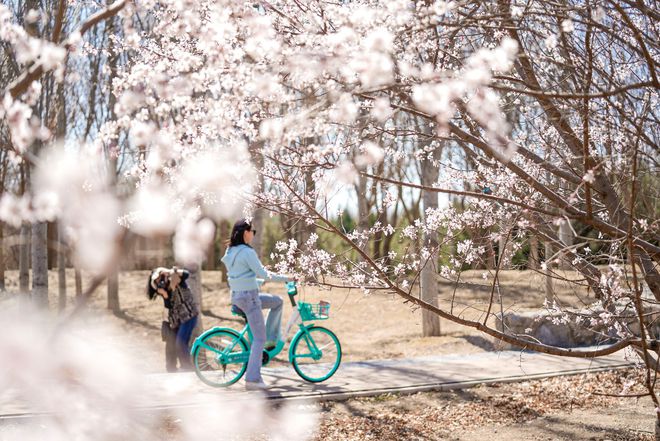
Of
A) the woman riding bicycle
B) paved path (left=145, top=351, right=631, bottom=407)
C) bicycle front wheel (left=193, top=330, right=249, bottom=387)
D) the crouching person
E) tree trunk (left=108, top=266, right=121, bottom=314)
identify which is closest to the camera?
paved path (left=145, top=351, right=631, bottom=407)

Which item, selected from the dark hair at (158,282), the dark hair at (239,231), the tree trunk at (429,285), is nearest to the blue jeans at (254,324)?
the dark hair at (239,231)

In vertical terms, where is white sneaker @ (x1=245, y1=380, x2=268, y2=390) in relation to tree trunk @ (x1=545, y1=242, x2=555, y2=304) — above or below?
below

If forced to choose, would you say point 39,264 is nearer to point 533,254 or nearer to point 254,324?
point 254,324

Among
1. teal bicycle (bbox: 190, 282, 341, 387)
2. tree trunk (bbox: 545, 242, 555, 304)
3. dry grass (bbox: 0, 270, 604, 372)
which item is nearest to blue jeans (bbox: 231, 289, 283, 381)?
teal bicycle (bbox: 190, 282, 341, 387)

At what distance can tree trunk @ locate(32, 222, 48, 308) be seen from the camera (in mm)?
10852

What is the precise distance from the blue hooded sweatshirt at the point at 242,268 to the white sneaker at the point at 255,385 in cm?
91

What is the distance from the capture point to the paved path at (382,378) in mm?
6535

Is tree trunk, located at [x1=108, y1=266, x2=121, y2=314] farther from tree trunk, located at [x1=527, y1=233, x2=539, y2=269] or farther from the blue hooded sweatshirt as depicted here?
tree trunk, located at [x1=527, y1=233, x2=539, y2=269]

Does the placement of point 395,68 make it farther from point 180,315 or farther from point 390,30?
point 180,315

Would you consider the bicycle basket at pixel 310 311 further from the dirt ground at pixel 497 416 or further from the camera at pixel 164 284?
the camera at pixel 164 284

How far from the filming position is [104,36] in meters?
13.0

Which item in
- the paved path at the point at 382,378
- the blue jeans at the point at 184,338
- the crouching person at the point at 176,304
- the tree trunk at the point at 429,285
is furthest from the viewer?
the tree trunk at the point at 429,285

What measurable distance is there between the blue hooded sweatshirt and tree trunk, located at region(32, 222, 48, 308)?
5.07 meters

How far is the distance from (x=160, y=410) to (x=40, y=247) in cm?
584
